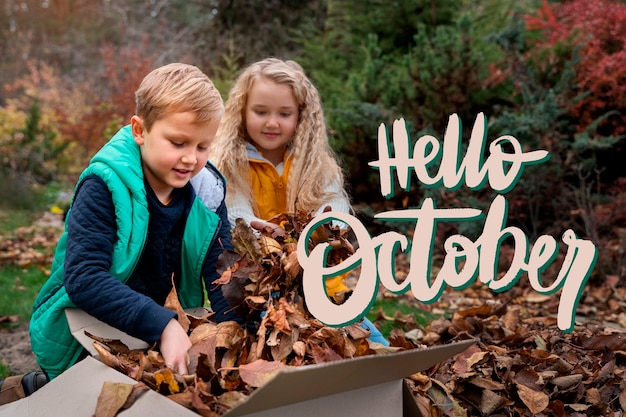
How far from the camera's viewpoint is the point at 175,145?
194 centimetres

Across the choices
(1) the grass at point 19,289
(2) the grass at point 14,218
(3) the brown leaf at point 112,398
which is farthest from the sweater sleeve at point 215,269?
(2) the grass at point 14,218

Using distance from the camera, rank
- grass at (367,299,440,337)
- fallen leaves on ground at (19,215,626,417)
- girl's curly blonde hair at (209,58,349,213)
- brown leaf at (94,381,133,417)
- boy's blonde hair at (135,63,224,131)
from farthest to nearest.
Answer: grass at (367,299,440,337) < girl's curly blonde hair at (209,58,349,213) < boy's blonde hair at (135,63,224,131) < fallen leaves on ground at (19,215,626,417) < brown leaf at (94,381,133,417)

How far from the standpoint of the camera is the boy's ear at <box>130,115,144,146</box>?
2.01 m

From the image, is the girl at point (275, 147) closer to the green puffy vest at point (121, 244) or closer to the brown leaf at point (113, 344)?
Answer: the green puffy vest at point (121, 244)

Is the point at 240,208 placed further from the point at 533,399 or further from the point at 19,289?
the point at 19,289

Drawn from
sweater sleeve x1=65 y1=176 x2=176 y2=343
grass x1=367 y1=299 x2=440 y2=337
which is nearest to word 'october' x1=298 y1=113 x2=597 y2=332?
sweater sleeve x1=65 y1=176 x2=176 y2=343

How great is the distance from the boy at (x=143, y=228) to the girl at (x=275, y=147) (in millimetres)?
768

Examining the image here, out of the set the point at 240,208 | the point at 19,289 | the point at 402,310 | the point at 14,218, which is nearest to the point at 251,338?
the point at 240,208

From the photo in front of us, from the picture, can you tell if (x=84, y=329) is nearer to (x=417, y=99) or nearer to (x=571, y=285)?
(x=571, y=285)

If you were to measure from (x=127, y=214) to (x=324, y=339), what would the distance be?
2.46 feet

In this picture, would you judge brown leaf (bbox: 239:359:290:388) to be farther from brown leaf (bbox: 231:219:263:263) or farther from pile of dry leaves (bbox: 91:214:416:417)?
brown leaf (bbox: 231:219:263:263)

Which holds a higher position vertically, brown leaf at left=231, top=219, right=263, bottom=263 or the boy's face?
the boy's face

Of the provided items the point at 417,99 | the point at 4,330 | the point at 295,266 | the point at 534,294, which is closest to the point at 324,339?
the point at 295,266

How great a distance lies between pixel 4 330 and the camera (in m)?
3.62
